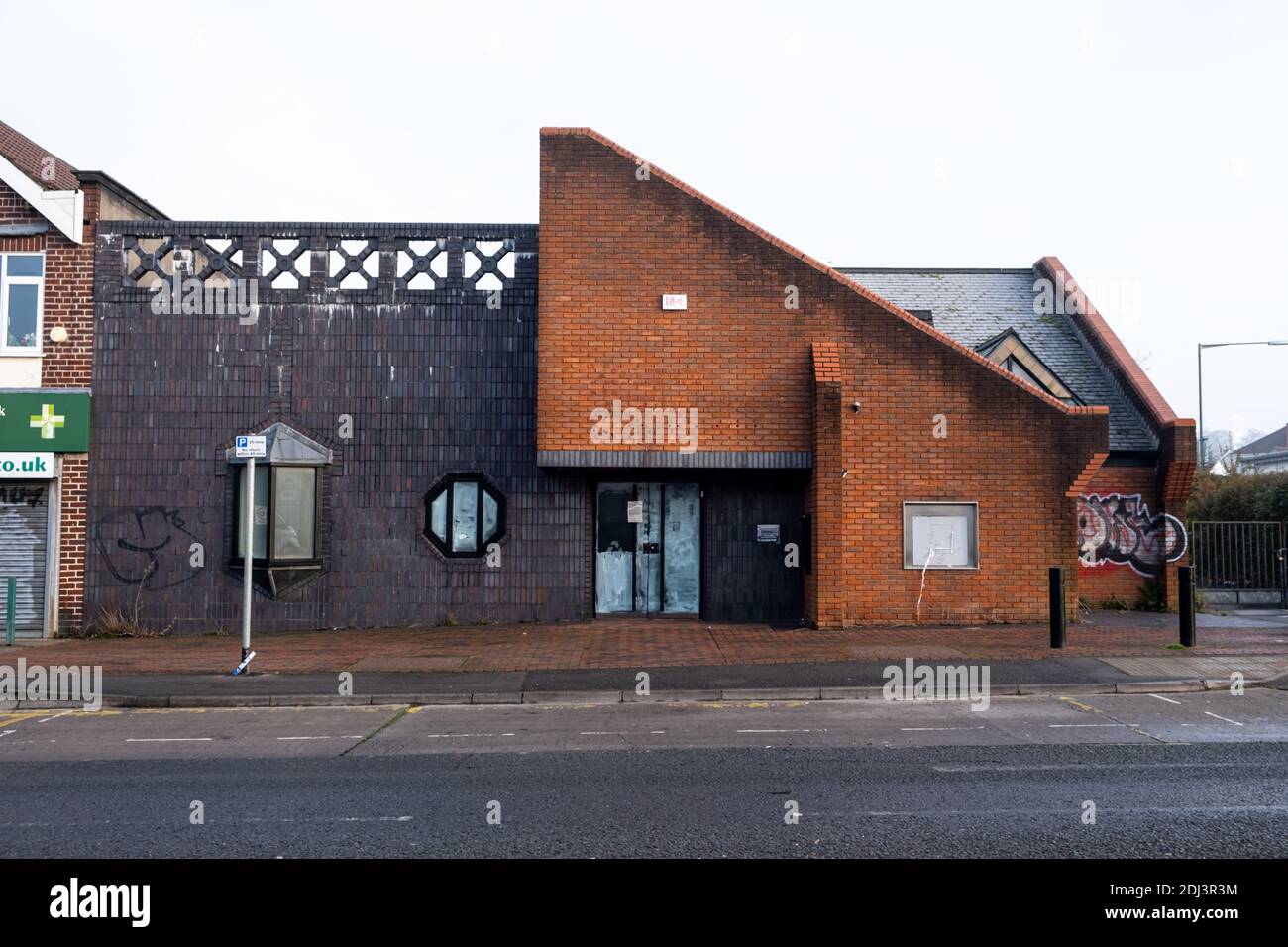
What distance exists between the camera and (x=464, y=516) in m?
17.0

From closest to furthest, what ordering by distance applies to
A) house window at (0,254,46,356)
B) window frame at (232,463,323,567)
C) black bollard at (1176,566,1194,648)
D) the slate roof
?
black bollard at (1176,566,1194,648) → window frame at (232,463,323,567) → house window at (0,254,46,356) → the slate roof

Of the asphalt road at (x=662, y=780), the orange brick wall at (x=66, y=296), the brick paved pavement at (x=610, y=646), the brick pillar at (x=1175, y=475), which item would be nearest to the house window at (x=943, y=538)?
the brick paved pavement at (x=610, y=646)

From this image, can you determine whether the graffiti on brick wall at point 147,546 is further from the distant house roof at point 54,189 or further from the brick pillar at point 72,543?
the distant house roof at point 54,189

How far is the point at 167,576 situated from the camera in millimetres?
16688

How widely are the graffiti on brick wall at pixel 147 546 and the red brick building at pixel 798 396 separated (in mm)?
6166

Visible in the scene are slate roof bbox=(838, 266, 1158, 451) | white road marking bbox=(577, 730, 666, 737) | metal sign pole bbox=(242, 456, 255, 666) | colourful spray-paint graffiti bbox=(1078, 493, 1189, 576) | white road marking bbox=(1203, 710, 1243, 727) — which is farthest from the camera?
slate roof bbox=(838, 266, 1158, 451)

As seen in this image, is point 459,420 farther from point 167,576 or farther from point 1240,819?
point 1240,819

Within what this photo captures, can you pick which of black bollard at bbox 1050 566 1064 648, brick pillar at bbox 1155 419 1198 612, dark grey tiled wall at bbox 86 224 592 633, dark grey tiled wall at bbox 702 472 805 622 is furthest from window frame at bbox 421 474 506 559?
brick pillar at bbox 1155 419 1198 612

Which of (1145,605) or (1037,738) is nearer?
(1037,738)

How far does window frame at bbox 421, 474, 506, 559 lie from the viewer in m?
16.9

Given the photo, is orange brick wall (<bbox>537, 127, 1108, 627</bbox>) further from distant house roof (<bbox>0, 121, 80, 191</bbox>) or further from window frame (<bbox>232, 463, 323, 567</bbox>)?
distant house roof (<bbox>0, 121, 80, 191</bbox>)

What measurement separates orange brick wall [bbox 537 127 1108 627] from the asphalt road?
5.45 metres
